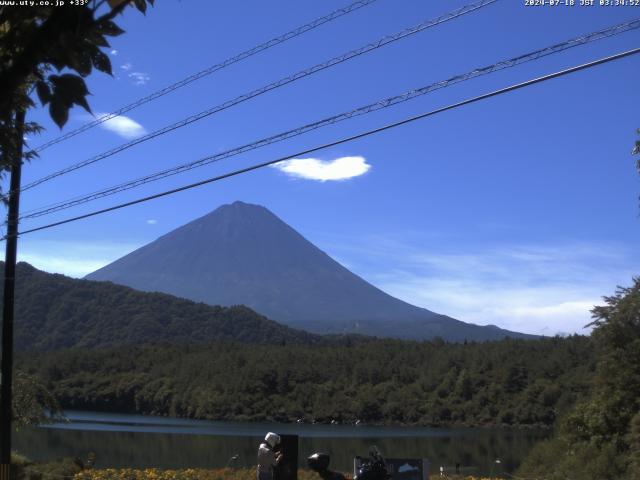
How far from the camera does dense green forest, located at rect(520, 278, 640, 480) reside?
19.2 metres

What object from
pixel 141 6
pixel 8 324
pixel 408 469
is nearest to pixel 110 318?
pixel 8 324

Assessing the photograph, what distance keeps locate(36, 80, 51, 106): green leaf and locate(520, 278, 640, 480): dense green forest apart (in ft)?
57.3

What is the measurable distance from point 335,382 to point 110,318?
82.9m

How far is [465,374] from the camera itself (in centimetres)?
9769

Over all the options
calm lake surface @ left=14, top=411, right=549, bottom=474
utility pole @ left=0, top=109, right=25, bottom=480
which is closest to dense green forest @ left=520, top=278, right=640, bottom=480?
calm lake surface @ left=14, top=411, right=549, bottom=474

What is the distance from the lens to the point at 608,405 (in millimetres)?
19922

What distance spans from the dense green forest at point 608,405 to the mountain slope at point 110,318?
146 meters

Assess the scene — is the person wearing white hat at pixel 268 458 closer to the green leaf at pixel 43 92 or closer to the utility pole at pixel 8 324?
the utility pole at pixel 8 324

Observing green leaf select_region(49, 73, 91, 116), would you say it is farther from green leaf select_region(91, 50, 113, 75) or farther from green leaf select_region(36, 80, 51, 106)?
green leaf select_region(91, 50, 113, 75)

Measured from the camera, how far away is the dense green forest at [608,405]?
755 inches

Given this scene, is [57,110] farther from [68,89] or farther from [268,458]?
[268,458]

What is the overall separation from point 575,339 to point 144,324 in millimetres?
99485

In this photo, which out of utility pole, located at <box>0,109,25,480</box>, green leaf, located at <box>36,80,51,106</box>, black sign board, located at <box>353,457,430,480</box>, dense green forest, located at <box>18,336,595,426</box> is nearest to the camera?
green leaf, located at <box>36,80,51,106</box>

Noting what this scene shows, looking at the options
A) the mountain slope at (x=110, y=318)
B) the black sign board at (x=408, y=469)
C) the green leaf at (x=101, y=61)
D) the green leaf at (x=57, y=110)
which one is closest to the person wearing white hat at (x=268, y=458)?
the black sign board at (x=408, y=469)
